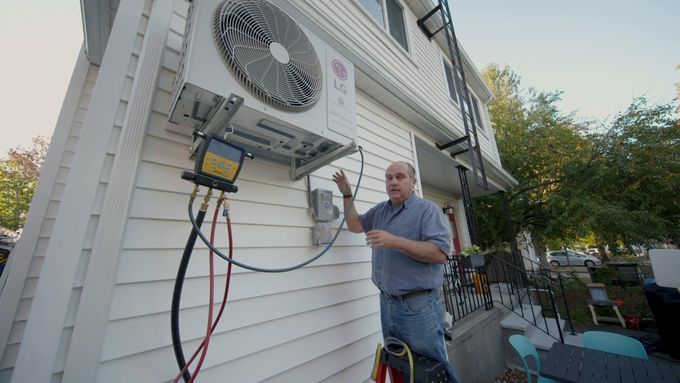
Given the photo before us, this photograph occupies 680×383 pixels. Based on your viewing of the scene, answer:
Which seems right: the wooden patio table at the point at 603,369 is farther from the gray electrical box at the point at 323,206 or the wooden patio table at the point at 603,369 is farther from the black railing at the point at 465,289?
the gray electrical box at the point at 323,206

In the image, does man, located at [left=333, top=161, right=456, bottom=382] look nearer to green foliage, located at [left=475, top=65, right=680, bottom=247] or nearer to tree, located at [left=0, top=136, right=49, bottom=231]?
green foliage, located at [left=475, top=65, right=680, bottom=247]

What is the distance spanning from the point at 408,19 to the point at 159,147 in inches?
204

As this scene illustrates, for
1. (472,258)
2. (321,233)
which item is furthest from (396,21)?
(321,233)

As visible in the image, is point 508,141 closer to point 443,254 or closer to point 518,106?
point 518,106

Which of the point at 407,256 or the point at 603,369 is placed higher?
the point at 407,256

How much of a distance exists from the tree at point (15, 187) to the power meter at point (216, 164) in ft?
61.6

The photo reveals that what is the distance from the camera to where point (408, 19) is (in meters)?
4.77

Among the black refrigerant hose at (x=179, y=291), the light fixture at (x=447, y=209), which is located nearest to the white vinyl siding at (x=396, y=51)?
the light fixture at (x=447, y=209)

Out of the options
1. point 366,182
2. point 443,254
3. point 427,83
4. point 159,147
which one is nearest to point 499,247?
point 427,83

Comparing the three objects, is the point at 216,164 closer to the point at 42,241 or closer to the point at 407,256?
the point at 407,256

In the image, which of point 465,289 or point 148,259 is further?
point 465,289

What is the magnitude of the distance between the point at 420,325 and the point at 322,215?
0.95 metres

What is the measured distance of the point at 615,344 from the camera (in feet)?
8.24

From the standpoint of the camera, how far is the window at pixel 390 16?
3.83m
